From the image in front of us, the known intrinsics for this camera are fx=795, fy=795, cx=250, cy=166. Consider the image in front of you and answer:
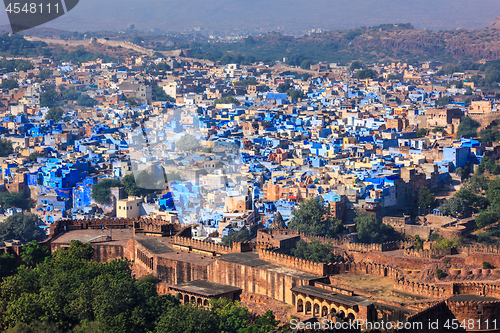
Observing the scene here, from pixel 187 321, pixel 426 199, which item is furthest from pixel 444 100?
pixel 187 321

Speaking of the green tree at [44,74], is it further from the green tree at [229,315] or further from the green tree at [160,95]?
the green tree at [229,315]

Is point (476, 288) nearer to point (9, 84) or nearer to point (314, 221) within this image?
point (314, 221)

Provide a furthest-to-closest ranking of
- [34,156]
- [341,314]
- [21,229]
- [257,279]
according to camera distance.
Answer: [34,156], [21,229], [257,279], [341,314]

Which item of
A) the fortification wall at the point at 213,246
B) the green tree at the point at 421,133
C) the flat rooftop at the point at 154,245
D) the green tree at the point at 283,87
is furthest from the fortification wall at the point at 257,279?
the green tree at the point at 283,87

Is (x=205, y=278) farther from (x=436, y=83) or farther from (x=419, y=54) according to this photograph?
(x=419, y=54)

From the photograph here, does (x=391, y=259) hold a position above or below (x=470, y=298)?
below

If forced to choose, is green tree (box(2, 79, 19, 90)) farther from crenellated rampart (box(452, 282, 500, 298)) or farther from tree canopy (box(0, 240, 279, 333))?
crenellated rampart (box(452, 282, 500, 298))
